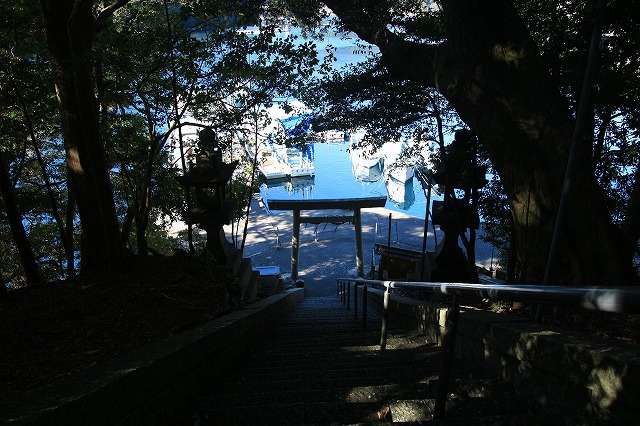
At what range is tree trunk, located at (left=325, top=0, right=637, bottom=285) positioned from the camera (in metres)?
4.37

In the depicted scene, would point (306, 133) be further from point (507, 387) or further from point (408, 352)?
point (507, 387)

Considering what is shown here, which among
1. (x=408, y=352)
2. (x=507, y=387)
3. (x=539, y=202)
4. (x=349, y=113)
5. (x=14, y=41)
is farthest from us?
(x=349, y=113)

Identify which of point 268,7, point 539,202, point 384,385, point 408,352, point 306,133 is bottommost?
point 408,352

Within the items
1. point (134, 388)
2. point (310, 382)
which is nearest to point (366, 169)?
point (310, 382)

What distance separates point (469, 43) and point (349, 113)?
3.82 metres

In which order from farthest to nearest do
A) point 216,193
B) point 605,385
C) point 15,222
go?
point 216,193
point 15,222
point 605,385

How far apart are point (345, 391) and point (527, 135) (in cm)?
336

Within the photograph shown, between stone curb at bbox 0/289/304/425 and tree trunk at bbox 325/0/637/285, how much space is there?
11.1 ft

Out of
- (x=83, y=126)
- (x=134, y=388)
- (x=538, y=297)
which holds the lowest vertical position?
(x=134, y=388)

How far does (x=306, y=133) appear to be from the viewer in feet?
29.8

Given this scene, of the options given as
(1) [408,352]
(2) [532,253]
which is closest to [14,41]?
(1) [408,352]

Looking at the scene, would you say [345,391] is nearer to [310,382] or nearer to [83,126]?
[310,382]

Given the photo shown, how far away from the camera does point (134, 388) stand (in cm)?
204

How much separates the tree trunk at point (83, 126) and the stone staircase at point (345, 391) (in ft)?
8.17
